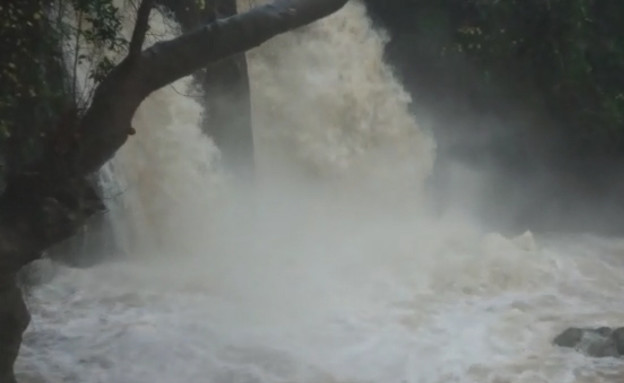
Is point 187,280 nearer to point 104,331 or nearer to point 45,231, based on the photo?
point 104,331

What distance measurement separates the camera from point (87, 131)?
520 cm

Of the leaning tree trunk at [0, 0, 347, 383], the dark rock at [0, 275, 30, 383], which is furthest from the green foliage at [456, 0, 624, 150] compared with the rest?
the dark rock at [0, 275, 30, 383]

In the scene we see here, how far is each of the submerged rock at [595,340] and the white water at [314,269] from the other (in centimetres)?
12

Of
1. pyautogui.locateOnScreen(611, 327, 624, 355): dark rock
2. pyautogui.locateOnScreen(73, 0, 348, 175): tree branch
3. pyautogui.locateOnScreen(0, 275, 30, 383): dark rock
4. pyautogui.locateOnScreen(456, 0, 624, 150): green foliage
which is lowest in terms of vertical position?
pyautogui.locateOnScreen(0, 275, 30, 383): dark rock

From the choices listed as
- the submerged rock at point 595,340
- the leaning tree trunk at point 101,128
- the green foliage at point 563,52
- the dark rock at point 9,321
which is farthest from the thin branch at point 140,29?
the green foliage at point 563,52

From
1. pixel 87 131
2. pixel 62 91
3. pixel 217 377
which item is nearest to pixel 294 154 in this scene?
pixel 217 377

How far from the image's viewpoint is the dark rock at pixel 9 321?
5379 mm

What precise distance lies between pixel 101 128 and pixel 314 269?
6.76 metres

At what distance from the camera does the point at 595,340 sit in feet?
30.4

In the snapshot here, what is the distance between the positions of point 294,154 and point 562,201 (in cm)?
507

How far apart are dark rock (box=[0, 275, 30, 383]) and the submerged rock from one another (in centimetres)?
552

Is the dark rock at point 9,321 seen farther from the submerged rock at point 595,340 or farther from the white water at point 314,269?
the submerged rock at point 595,340

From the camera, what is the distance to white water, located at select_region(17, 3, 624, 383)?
28.6 feet

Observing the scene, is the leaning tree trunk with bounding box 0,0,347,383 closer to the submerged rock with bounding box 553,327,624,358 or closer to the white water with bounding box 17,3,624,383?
the white water with bounding box 17,3,624,383
